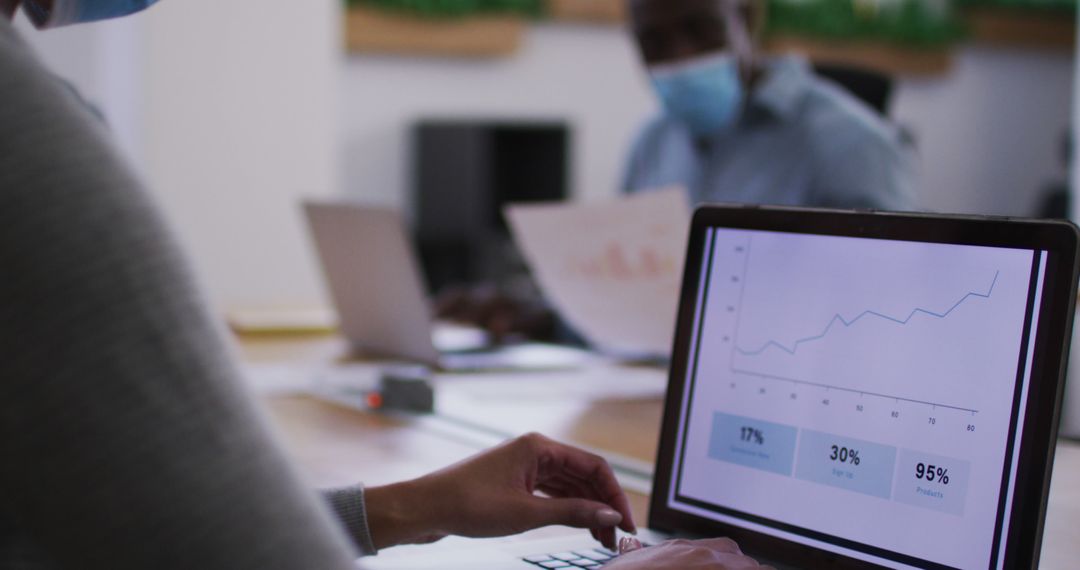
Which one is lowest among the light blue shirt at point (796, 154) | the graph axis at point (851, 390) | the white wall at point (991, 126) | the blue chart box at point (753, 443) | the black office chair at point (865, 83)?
the blue chart box at point (753, 443)

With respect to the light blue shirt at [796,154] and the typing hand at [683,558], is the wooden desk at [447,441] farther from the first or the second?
the light blue shirt at [796,154]

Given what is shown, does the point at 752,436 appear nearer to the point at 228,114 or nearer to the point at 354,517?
the point at 354,517

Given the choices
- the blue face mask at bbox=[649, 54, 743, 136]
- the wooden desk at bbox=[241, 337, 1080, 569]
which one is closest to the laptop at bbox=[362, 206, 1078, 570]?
the wooden desk at bbox=[241, 337, 1080, 569]

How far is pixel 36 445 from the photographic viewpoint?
46 centimetres

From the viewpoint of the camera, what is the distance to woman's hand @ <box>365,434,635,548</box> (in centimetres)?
82

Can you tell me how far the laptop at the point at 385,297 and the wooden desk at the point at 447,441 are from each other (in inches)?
11.0

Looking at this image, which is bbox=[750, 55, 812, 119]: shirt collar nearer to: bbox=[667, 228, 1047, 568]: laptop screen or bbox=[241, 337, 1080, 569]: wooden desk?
bbox=[241, 337, 1080, 569]: wooden desk

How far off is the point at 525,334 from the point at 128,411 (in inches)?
69.1

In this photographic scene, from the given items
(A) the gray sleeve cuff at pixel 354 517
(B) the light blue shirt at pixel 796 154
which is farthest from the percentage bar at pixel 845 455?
(B) the light blue shirt at pixel 796 154

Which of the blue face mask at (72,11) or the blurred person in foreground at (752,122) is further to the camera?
the blurred person in foreground at (752,122)

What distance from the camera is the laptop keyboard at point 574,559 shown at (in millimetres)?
792

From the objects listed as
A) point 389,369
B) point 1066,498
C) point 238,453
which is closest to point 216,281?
point 389,369

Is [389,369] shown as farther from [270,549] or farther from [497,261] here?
[497,261]

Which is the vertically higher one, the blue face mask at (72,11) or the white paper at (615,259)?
the blue face mask at (72,11)
